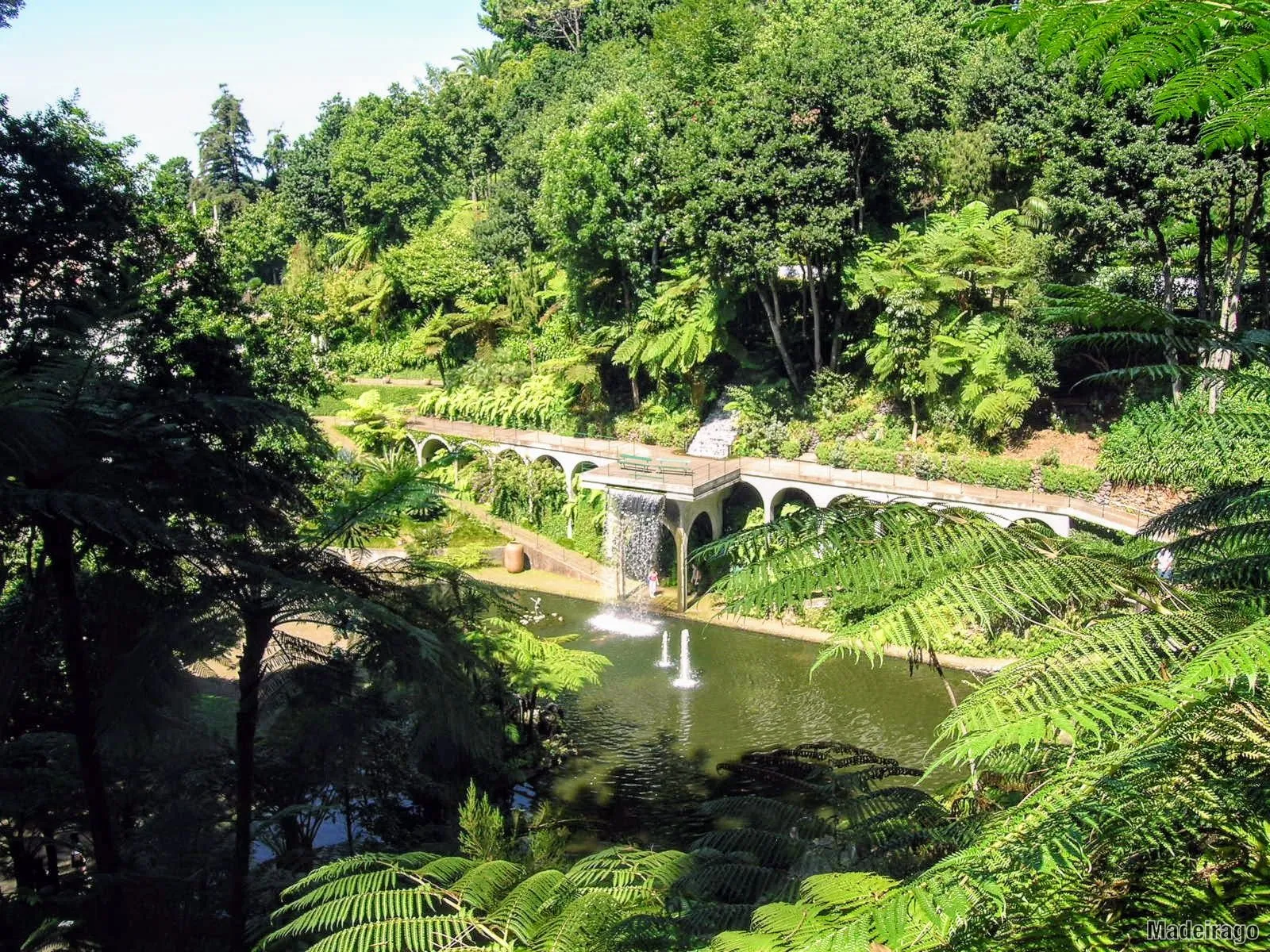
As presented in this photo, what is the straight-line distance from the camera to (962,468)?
19000mm

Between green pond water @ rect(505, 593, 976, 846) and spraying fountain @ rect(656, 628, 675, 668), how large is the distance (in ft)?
0.40

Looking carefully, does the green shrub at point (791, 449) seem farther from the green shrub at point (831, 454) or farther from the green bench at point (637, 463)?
the green bench at point (637, 463)

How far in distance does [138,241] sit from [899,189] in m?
16.2

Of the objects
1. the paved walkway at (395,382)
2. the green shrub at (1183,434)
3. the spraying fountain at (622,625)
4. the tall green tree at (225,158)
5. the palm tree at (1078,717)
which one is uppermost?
the tall green tree at (225,158)

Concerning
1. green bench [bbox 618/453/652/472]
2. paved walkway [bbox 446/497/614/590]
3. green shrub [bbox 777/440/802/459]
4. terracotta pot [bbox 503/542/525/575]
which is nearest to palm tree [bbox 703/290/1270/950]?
green bench [bbox 618/453/652/472]

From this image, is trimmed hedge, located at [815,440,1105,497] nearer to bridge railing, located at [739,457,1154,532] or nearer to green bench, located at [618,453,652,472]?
bridge railing, located at [739,457,1154,532]

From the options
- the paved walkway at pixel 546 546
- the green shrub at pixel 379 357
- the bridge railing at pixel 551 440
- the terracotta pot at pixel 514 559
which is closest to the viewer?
the paved walkway at pixel 546 546

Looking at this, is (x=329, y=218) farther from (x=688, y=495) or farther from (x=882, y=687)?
(x=882, y=687)

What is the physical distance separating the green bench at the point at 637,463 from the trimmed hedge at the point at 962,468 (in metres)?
3.60

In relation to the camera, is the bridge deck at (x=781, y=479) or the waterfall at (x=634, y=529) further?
the waterfall at (x=634, y=529)

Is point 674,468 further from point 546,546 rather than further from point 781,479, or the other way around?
point 546,546

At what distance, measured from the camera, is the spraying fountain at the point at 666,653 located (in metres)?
17.0

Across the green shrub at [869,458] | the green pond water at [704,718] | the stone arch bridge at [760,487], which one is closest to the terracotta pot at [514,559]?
the stone arch bridge at [760,487]

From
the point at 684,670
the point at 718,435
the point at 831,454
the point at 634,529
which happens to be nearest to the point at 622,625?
the point at 634,529
